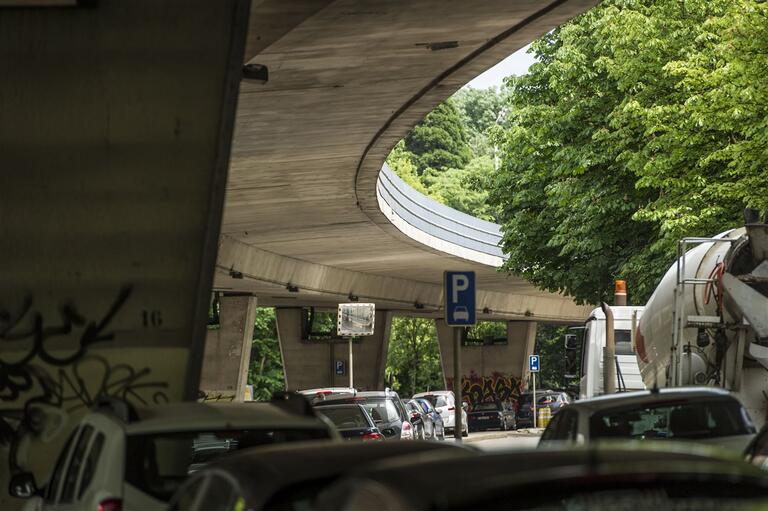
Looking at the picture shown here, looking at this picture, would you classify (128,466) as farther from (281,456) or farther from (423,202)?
(423,202)

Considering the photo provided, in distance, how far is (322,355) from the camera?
235ft

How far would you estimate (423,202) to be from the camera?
46.8 m

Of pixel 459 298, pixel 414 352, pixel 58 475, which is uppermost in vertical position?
pixel 459 298

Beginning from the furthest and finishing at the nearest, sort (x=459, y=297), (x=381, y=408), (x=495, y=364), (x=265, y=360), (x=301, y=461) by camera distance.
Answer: (x=265, y=360)
(x=495, y=364)
(x=381, y=408)
(x=459, y=297)
(x=301, y=461)

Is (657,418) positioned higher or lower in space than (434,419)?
higher

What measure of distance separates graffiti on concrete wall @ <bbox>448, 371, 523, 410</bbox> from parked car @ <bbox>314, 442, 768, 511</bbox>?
258 ft

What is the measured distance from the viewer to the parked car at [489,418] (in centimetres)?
6150

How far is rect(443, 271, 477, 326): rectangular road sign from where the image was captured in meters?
18.3

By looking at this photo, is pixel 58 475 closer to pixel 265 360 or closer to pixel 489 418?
pixel 489 418

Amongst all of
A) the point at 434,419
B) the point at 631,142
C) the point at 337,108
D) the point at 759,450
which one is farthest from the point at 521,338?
the point at 759,450

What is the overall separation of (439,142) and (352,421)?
Result: 114639 millimetres

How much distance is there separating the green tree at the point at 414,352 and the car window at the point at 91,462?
294 ft

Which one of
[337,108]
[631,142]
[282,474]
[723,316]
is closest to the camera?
[282,474]

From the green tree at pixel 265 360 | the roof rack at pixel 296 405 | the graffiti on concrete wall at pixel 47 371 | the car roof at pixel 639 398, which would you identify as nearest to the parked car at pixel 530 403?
the green tree at pixel 265 360
